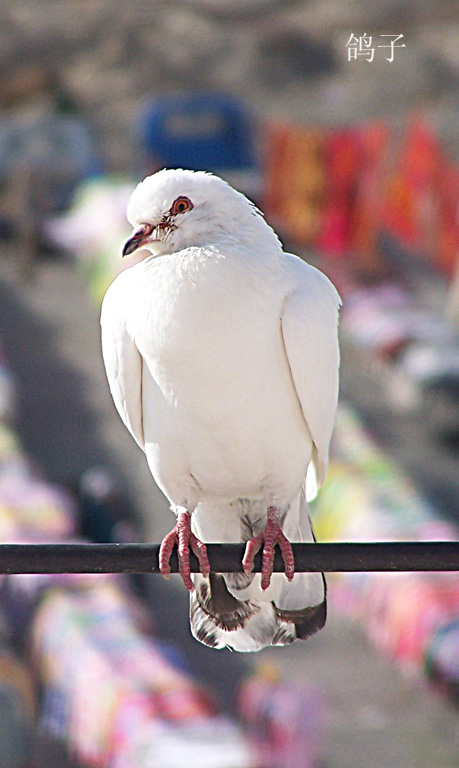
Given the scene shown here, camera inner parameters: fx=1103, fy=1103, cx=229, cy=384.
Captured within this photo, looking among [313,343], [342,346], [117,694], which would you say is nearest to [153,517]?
[117,694]

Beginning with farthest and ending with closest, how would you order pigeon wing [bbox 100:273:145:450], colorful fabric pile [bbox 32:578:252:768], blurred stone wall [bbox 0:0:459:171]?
blurred stone wall [bbox 0:0:459:171] < colorful fabric pile [bbox 32:578:252:768] < pigeon wing [bbox 100:273:145:450]

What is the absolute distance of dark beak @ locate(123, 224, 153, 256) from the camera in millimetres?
2635

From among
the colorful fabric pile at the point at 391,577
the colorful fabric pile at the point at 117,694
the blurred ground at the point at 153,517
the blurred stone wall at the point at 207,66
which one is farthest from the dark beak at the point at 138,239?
the blurred stone wall at the point at 207,66

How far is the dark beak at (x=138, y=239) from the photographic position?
104 inches

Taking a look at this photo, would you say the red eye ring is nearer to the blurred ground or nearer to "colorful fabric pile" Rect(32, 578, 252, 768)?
"colorful fabric pile" Rect(32, 578, 252, 768)

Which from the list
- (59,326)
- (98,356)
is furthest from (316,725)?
(59,326)

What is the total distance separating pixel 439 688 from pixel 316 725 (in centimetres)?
91

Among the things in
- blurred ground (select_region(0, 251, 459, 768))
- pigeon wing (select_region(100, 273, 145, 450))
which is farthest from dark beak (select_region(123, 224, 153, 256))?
blurred ground (select_region(0, 251, 459, 768))

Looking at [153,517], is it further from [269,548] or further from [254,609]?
[269,548]

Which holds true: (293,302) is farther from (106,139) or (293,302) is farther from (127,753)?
(106,139)

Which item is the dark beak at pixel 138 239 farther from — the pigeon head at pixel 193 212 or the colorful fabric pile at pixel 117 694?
the colorful fabric pile at pixel 117 694

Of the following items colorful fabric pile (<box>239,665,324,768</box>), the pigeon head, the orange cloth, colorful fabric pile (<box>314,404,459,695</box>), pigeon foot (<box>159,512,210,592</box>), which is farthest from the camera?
the orange cloth

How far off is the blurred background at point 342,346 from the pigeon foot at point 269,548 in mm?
2435

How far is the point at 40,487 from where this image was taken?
25.5ft
